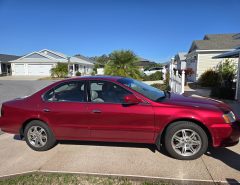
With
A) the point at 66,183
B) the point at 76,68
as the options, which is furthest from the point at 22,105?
the point at 76,68

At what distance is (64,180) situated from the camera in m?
3.27

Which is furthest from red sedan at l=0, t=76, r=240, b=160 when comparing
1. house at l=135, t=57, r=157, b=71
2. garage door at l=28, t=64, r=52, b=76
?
garage door at l=28, t=64, r=52, b=76

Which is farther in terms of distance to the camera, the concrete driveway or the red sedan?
the red sedan

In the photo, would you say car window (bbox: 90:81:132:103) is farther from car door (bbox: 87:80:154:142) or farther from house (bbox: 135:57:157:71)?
house (bbox: 135:57:157:71)

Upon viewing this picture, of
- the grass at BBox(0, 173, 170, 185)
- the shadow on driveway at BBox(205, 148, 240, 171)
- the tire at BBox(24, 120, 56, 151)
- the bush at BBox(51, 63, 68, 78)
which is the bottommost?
the grass at BBox(0, 173, 170, 185)

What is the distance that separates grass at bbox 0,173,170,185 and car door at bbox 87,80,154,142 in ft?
2.99

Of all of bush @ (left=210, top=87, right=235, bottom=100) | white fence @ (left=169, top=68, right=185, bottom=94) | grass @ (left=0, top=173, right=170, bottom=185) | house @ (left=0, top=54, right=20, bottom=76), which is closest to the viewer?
grass @ (left=0, top=173, right=170, bottom=185)

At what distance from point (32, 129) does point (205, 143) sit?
3463 mm

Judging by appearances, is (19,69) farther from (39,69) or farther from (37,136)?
(37,136)

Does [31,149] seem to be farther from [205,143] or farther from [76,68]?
[76,68]

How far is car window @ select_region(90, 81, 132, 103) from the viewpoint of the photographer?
4059mm

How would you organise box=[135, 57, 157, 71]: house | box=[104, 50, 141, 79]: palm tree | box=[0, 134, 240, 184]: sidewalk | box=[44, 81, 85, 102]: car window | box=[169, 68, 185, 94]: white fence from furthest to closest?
→ box=[135, 57, 157, 71]: house < box=[104, 50, 141, 79]: palm tree < box=[169, 68, 185, 94]: white fence < box=[44, 81, 85, 102]: car window < box=[0, 134, 240, 184]: sidewalk

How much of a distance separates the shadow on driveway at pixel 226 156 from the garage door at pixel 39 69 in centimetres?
3929

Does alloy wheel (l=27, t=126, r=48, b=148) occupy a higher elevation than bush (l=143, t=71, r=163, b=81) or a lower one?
lower
